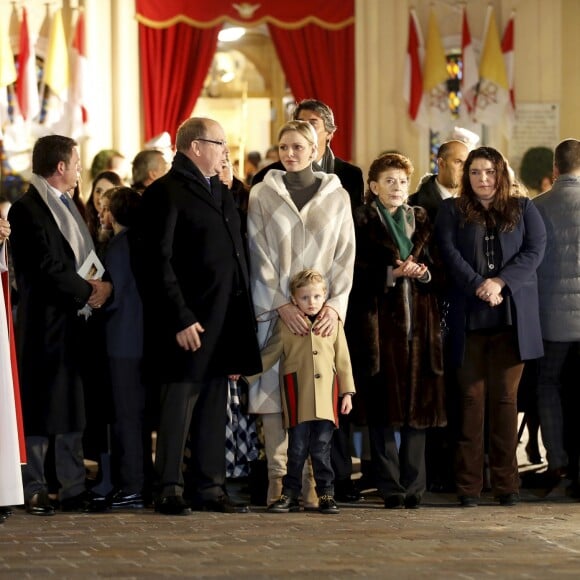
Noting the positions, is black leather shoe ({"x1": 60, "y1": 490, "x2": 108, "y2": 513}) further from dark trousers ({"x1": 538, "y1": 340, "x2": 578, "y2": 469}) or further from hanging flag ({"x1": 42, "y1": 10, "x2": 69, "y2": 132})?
hanging flag ({"x1": 42, "y1": 10, "x2": 69, "y2": 132})

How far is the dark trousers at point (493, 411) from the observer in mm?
6785

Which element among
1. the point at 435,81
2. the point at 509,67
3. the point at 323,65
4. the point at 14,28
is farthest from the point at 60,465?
the point at 509,67

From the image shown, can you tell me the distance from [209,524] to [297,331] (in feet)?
3.28

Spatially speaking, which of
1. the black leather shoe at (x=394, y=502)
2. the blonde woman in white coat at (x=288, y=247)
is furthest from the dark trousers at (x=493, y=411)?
the blonde woman in white coat at (x=288, y=247)

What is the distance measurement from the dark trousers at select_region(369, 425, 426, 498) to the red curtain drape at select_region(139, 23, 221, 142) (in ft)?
28.5

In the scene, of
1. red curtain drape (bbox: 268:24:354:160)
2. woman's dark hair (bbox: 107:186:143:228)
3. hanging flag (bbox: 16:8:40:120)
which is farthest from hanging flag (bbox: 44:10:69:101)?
woman's dark hair (bbox: 107:186:143:228)

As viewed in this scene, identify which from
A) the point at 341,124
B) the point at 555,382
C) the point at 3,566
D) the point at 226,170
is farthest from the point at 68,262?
the point at 341,124

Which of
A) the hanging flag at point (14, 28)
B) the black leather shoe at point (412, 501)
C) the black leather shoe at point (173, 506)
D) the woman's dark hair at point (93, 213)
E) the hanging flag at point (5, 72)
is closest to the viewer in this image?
the black leather shoe at point (173, 506)

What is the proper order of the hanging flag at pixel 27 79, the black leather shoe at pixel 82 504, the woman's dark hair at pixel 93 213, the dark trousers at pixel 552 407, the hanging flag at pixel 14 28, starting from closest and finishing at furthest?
1. the black leather shoe at pixel 82 504
2. the dark trousers at pixel 552 407
3. the woman's dark hair at pixel 93 213
4. the hanging flag at pixel 27 79
5. the hanging flag at pixel 14 28

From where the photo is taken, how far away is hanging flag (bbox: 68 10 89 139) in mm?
14516

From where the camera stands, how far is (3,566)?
509 centimetres

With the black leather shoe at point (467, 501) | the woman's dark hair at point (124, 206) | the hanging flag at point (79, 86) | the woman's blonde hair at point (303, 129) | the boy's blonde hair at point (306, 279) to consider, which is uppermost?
the hanging flag at point (79, 86)

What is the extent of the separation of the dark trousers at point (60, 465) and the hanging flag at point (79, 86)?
27.0 ft

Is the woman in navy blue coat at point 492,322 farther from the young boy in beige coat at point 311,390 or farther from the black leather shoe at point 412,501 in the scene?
the young boy in beige coat at point 311,390
